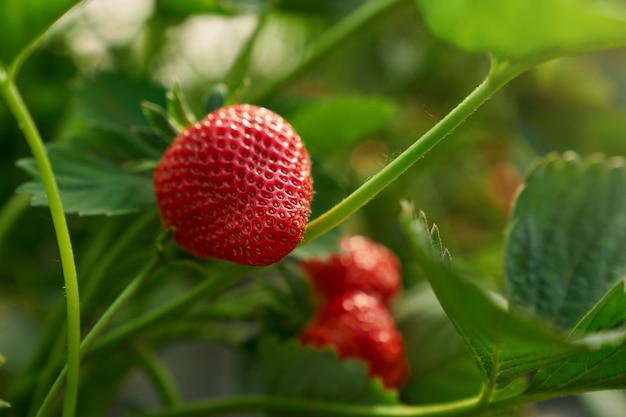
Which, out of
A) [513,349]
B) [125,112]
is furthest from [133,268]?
[513,349]

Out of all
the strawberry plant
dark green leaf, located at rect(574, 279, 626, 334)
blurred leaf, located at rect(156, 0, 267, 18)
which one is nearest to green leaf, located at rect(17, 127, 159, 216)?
the strawberry plant

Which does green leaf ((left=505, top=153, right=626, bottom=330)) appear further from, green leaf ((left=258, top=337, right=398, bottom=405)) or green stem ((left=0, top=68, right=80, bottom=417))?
green stem ((left=0, top=68, right=80, bottom=417))

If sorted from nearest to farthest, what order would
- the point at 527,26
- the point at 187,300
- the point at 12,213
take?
the point at 527,26 < the point at 187,300 < the point at 12,213

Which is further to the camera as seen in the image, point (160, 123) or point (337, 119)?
point (337, 119)

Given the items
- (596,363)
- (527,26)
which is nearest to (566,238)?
(596,363)

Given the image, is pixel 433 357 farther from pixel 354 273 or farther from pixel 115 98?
pixel 115 98

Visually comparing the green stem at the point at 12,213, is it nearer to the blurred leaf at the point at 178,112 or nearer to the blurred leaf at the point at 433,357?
the blurred leaf at the point at 178,112
